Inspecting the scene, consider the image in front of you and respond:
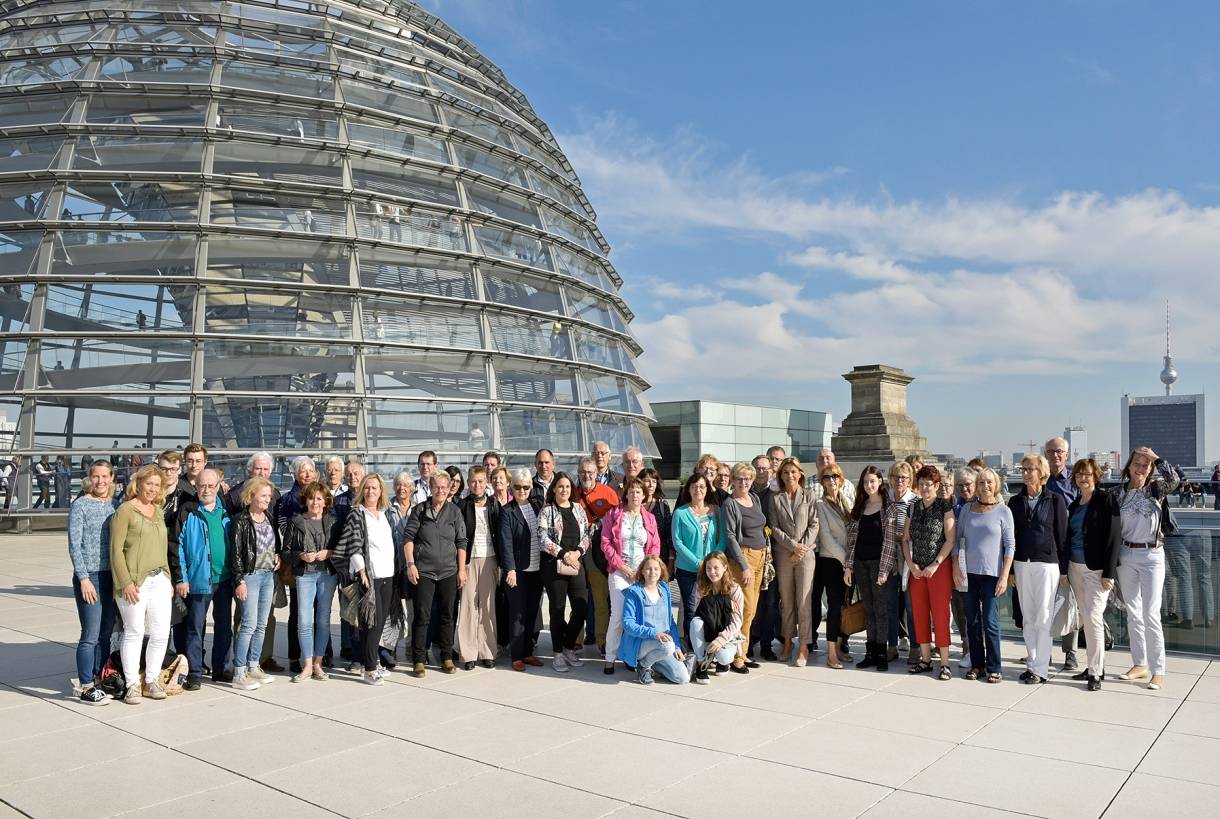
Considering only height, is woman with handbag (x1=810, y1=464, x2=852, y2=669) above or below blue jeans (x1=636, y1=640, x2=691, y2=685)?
above

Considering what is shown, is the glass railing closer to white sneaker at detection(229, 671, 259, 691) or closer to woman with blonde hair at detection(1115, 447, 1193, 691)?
woman with blonde hair at detection(1115, 447, 1193, 691)

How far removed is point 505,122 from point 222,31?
6476 millimetres

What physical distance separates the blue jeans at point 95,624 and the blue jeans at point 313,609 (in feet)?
4.61

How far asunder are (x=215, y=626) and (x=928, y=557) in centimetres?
622

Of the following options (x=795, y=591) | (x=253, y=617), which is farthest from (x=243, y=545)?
(x=795, y=591)

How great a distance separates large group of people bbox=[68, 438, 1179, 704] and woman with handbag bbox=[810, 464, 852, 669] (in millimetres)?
22

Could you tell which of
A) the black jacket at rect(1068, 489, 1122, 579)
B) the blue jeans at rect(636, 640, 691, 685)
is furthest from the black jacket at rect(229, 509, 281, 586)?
the black jacket at rect(1068, 489, 1122, 579)

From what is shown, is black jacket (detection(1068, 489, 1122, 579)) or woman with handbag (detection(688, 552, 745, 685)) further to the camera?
woman with handbag (detection(688, 552, 745, 685))

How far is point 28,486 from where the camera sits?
55.7ft

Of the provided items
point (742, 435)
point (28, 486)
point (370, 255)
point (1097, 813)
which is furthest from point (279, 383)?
point (742, 435)

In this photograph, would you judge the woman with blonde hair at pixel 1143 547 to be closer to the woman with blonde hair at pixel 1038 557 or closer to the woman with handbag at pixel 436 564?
the woman with blonde hair at pixel 1038 557

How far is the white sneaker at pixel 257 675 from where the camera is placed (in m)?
7.30

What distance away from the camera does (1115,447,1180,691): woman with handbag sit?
7414 mm

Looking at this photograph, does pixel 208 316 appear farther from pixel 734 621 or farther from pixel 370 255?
pixel 734 621
